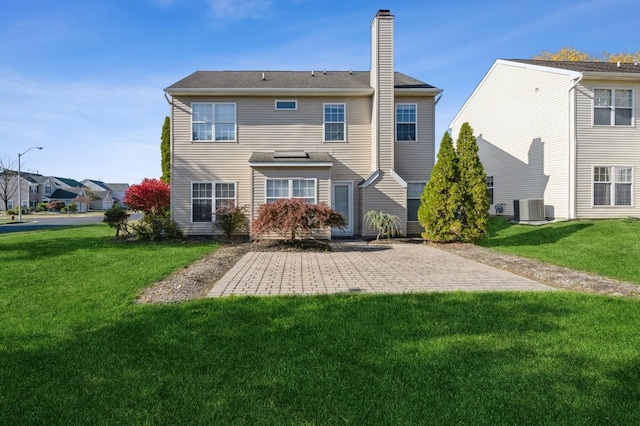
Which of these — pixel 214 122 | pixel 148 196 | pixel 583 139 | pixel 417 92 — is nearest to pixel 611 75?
pixel 583 139

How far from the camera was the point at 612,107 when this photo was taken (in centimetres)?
1594

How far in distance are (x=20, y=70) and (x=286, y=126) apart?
33.1 ft

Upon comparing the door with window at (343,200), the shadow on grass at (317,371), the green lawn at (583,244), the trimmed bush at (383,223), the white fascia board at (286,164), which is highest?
the white fascia board at (286,164)

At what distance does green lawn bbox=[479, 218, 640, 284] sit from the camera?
27.7 ft

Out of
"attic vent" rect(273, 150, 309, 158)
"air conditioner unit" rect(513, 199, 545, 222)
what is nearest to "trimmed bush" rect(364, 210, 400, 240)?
"attic vent" rect(273, 150, 309, 158)

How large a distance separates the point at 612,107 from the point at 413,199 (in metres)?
9.83

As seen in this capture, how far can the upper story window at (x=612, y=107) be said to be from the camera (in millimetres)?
15875

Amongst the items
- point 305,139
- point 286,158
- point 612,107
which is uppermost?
point 612,107

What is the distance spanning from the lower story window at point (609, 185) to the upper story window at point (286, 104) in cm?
1336

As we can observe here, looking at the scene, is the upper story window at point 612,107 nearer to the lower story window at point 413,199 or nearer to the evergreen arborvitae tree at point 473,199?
the evergreen arborvitae tree at point 473,199

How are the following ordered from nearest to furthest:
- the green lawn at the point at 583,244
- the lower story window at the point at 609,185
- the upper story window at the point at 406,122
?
the green lawn at the point at 583,244
the upper story window at the point at 406,122
the lower story window at the point at 609,185

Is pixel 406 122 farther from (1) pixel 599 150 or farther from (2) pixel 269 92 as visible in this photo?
(1) pixel 599 150

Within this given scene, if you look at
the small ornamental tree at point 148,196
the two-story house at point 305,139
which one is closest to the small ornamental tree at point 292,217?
the two-story house at point 305,139

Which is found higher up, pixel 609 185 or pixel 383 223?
pixel 609 185
